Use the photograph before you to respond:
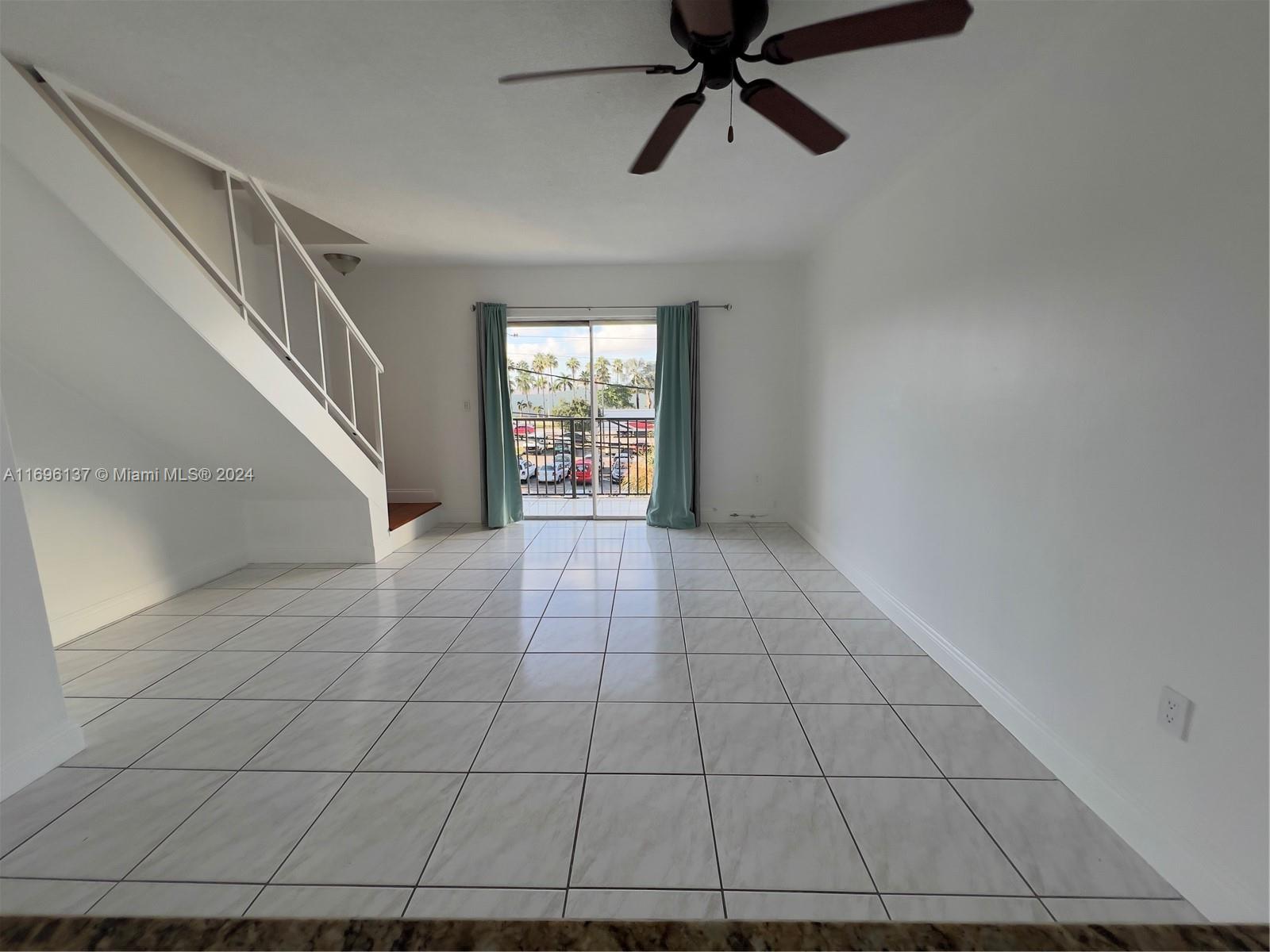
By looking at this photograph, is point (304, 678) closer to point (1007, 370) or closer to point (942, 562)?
point (942, 562)

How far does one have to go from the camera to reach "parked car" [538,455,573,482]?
6.52m

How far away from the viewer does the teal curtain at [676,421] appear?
5.02 meters

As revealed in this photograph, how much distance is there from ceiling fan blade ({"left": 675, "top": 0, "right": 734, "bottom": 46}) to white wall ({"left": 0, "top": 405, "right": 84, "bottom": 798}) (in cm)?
246

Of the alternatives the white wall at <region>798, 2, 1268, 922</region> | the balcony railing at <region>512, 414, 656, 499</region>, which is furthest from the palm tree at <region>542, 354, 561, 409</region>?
the white wall at <region>798, 2, 1268, 922</region>

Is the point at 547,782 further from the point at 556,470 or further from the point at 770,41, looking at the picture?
the point at 556,470

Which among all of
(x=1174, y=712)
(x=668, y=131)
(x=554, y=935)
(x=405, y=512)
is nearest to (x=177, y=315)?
(x=668, y=131)

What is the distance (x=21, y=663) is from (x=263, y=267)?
132 inches

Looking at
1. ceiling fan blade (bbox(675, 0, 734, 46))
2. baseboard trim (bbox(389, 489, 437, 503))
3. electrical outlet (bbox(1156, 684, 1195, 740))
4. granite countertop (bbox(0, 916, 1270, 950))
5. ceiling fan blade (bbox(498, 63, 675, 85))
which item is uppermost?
ceiling fan blade (bbox(675, 0, 734, 46))

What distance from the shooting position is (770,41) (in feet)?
5.01

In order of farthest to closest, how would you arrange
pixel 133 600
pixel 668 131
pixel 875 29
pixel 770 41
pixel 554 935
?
pixel 133 600 < pixel 668 131 < pixel 770 41 < pixel 875 29 < pixel 554 935

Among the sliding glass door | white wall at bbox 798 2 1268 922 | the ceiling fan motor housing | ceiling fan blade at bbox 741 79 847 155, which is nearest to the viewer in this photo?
white wall at bbox 798 2 1268 922

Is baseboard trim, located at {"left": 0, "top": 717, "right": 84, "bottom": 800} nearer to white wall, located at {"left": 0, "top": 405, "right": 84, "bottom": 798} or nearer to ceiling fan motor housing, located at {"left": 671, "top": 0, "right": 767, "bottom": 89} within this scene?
white wall, located at {"left": 0, "top": 405, "right": 84, "bottom": 798}

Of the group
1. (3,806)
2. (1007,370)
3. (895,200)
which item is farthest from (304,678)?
(895,200)

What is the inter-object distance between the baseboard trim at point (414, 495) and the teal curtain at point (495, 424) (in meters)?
0.53
